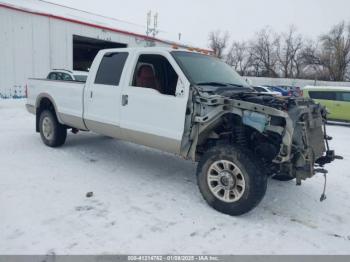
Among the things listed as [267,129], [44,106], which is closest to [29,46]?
[44,106]

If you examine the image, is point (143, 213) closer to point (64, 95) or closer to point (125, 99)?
point (125, 99)

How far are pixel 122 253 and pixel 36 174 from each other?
2727mm

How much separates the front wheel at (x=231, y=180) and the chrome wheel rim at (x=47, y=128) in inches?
156

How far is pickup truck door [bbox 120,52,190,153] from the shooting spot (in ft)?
13.9

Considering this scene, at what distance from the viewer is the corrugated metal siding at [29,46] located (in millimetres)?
15789

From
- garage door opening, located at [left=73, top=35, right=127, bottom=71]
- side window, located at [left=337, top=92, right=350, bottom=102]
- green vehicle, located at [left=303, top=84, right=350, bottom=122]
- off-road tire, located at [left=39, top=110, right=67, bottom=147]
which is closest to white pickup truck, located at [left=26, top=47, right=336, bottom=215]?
off-road tire, located at [left=39, top=110, right=67, bottom=147]

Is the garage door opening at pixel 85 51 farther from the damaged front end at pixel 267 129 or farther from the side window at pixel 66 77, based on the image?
the damaged front end at pixel 267 129

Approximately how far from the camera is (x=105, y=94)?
5234 mm

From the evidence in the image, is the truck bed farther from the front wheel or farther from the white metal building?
the white metal building

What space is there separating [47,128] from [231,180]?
4.59 meters

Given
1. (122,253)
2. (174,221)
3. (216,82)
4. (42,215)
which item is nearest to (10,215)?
(42,215)

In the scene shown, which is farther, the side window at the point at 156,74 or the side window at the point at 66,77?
the side window at the point at 66,77

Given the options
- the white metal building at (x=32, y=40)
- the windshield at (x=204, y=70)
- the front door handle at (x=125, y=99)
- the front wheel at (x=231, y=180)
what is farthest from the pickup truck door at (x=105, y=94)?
the white metal building at (x=32, y=40)

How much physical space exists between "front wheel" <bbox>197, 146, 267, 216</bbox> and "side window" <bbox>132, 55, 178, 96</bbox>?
1.24m
